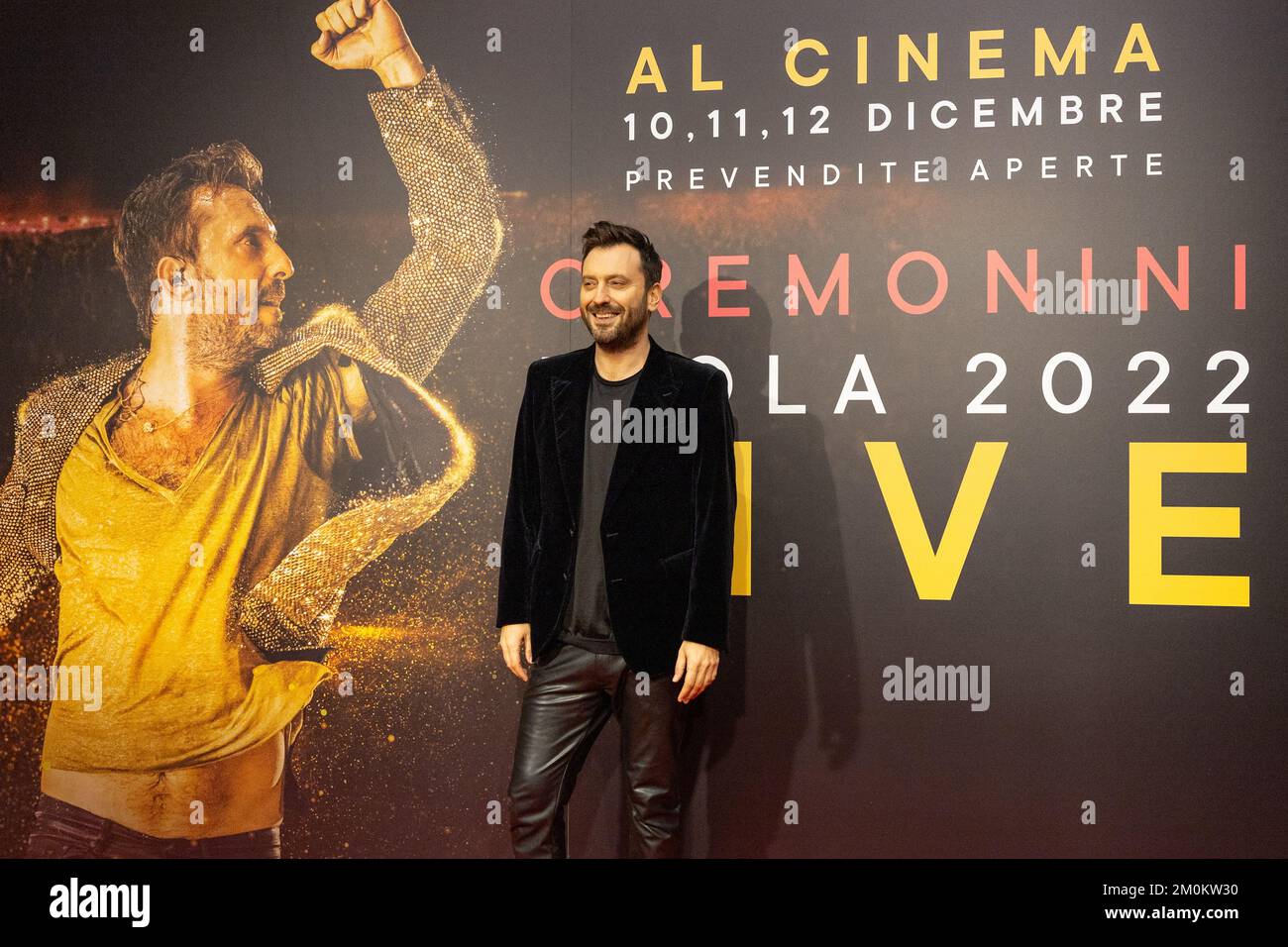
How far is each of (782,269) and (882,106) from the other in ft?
1.82

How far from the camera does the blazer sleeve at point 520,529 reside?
2.69 meters

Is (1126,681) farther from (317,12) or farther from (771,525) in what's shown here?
(317,12)

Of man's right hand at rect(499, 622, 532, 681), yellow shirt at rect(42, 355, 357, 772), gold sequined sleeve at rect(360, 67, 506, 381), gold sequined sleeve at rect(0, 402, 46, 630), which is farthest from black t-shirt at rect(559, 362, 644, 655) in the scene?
gold sequined sleeve at rect(0, 402, 46, 630)

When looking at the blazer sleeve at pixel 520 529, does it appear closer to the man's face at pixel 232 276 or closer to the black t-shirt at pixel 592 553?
the black t-shirt at pixel 592 553

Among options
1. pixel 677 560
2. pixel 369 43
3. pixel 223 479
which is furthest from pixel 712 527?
pixel 369 43

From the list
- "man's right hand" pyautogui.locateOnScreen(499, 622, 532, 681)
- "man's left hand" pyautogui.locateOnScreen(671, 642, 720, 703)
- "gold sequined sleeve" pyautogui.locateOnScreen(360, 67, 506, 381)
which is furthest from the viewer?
"gold sequined sleeve" pyautogui.locateOnScreen(360, 67, 506, 381)

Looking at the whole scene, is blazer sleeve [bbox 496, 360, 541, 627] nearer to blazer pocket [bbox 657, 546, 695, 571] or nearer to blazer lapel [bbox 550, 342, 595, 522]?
blazer lapel [bbox 550, 342, 595, 522]

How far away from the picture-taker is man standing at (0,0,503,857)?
10.7ft

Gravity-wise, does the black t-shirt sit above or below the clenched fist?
below

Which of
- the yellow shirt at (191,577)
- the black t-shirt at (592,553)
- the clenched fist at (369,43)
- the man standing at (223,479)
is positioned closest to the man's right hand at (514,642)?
the black t-shirt at (592,553)

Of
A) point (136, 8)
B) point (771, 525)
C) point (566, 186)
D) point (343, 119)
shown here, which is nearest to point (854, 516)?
point (771, 525)

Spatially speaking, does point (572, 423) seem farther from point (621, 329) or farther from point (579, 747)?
point (579, 747)

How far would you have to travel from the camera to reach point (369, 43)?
129 inches

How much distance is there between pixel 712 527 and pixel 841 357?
32.6 inches
